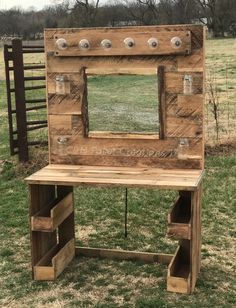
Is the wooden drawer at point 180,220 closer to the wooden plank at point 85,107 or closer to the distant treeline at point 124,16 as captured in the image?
the wooden plank at point 85,107

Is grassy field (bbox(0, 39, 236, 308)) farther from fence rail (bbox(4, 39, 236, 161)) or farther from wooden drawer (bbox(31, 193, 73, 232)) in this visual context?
fence rail (bbox(4, 39, 236, 161))

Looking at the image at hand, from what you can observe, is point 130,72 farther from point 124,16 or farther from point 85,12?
point 124,16

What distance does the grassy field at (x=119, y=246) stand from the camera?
157 inches

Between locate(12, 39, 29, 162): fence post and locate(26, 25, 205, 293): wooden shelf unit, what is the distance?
3599mm

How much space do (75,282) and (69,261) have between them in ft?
1.36

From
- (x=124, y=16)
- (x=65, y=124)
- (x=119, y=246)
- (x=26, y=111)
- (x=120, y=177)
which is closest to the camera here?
(x=120, y=177)

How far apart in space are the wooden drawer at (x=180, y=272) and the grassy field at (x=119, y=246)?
0.06m

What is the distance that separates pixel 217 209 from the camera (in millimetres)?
6055

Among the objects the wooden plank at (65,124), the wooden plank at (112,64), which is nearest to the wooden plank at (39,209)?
the wooden plank at (65,124)

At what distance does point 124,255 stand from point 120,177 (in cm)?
100

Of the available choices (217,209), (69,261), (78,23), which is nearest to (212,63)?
(217,209)

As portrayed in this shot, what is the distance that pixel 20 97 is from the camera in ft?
26.1

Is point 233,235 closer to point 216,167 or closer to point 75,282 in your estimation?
point 75,282

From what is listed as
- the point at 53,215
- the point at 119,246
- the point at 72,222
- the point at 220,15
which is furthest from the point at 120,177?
the point at 220,15
